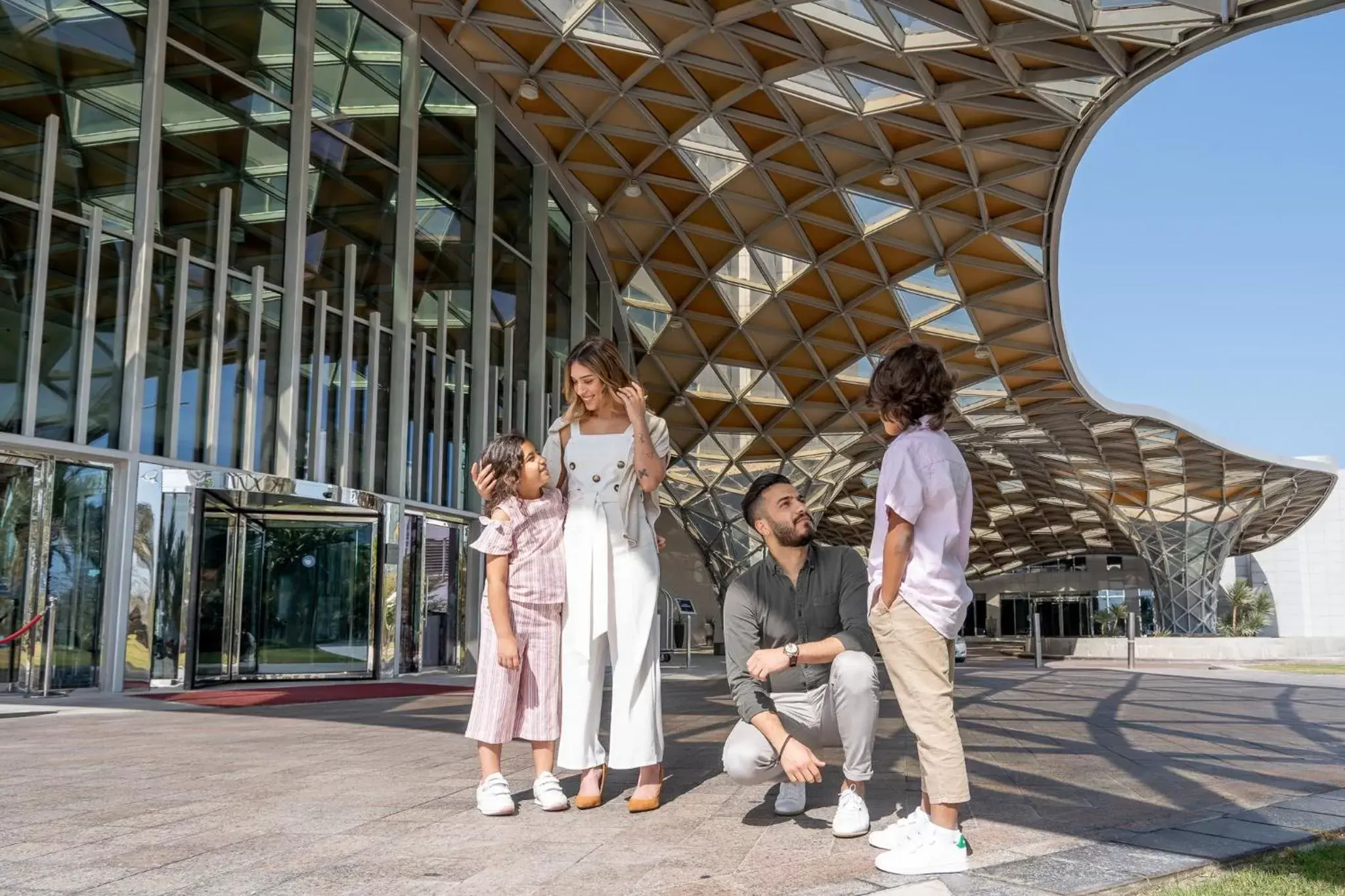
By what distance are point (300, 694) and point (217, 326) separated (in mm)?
5071

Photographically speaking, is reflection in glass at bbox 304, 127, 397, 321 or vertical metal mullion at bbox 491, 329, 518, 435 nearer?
reflection in glass at bbox 304, 127, 397, 321

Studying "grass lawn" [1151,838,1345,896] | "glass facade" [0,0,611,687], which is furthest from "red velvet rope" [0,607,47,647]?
"grass lawn" [1151,838,1345,896]

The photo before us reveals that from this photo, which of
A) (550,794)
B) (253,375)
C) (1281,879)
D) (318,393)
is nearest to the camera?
(1281,879)

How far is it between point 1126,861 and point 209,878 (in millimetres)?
2848

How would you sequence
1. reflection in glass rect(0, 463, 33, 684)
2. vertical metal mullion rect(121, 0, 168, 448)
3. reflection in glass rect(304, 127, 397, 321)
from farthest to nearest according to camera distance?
reflection in glass rect(304, 127, 397, 321) → vertical metal mullion rect(121, 0, 168, 448) → reflection in glass rect(0, 463, 33, 684)

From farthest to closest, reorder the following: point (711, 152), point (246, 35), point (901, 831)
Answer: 1. point (711, 152)
2. point (246, 35)
3. point (901, 831)

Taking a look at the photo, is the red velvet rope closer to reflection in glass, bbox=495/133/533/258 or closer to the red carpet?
the red carpet

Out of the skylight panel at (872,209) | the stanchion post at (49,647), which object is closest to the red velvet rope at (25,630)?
the stanchion post at (49,647)

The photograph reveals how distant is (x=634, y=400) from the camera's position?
429cm

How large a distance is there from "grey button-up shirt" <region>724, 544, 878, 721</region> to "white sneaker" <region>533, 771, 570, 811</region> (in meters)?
0.89

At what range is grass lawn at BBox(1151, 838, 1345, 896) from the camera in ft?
8.95

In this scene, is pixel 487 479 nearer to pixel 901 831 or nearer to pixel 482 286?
pixel 901 831

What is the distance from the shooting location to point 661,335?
2773cm

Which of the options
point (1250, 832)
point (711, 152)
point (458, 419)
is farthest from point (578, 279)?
point (1250, 832)
